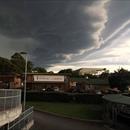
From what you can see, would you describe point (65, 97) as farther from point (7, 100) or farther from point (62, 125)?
point (7, 100)

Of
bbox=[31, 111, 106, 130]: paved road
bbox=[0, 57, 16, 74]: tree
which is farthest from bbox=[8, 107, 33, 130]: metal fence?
bbox=[0, 57, 16, 74]: tree

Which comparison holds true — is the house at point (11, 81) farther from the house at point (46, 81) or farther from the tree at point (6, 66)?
the tree at point (6, 66)

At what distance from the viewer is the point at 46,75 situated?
297 ft

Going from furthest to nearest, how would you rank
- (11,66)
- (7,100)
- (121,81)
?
(11,66) → (121,81) → (7,100)

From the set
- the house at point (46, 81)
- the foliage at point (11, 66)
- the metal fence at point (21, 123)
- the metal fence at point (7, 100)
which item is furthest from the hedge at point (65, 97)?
the foliage at point (11, 66)

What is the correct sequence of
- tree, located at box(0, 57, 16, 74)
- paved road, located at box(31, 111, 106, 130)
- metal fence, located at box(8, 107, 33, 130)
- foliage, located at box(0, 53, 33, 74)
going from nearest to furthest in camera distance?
metal fence, located at box(8, 107, 33, 130) < paved road, located at box(31, 111, 106, 130) < tree, located at box(0, 57, 16, 74) < foliage, located at box(0, 53, 33, 74)

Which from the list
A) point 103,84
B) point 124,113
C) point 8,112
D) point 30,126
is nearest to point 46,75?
point 103,84

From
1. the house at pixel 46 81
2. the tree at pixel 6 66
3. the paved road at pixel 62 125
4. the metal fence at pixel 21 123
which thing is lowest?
the paved road at pixel 62 125

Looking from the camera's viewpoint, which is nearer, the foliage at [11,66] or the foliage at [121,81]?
the foliage at [121,81]

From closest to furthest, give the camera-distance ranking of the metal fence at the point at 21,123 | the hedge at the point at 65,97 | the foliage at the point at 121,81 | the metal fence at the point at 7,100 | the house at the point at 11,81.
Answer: the metal fence at the point at 7,100 < the metal fence at the point at 21,123 < the hedge at the point at 65,97 < the house at the point at 11,81 < the foliage at the point at 121,81

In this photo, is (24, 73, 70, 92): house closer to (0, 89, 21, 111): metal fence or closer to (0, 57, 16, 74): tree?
(0, 57, 16, 74): tree

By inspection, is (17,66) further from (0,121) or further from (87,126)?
(0,121)

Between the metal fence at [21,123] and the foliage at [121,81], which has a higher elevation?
the foliage at [121,81]

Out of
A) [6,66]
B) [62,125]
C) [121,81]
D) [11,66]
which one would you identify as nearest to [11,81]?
[121,81]
